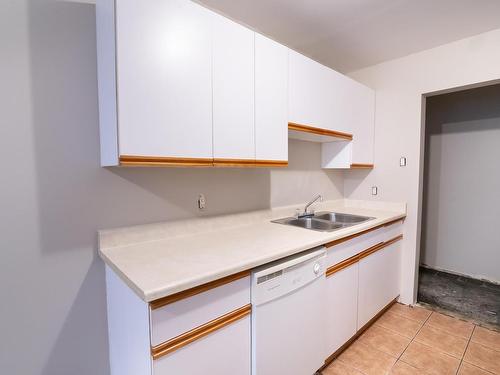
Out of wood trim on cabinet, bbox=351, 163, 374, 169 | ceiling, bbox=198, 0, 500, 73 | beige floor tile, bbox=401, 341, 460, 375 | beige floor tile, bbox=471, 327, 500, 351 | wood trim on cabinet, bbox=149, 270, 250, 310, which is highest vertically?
ceiling, bbox=198, 0, 500, 73

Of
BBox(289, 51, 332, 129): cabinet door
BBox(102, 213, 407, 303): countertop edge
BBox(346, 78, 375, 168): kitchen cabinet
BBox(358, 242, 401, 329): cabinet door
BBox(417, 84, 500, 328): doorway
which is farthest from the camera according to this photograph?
BBox(417, 84, 500, 328): doorway

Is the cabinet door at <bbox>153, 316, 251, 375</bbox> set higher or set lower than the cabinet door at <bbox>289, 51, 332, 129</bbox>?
lower

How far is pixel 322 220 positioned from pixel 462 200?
2129 millimetres

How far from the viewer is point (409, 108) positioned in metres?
2.47

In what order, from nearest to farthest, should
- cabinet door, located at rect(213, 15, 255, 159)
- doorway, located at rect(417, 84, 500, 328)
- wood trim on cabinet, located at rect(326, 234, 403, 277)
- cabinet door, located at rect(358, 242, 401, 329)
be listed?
cabinet door, located at rect(213, 15, 255, 159), wood trim on cabinet, located at rect(326, 234, 403, 277), cabinet door, located at rect(358, 242, 401, 329), doorway, located at rect(417, 84, 500, 328)

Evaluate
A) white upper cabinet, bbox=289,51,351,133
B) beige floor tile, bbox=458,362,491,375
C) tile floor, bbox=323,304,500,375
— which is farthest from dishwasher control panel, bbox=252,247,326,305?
beige floor tile, bbox=458,362,491,375

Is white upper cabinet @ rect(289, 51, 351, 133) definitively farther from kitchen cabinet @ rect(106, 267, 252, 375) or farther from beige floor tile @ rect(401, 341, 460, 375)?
beige floor tile @ rect(401, 341, 460, 375)

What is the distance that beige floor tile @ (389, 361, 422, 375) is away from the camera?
1.67 metres

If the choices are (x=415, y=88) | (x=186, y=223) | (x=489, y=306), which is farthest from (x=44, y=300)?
(x=489, y=306)

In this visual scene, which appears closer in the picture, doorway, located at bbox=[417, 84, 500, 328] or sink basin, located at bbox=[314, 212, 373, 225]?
sink basin, located at bbox=[314, 212, 373, 225]

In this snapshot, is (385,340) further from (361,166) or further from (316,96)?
(316,96)

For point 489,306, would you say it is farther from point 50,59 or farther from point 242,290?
point 50,59

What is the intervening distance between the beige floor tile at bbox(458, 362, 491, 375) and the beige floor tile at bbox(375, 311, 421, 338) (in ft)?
1.18

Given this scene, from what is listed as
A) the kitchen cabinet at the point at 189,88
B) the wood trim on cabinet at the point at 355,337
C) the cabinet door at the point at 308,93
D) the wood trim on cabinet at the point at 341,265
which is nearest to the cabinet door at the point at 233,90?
the kitchen cabinet at the point at 189,88
